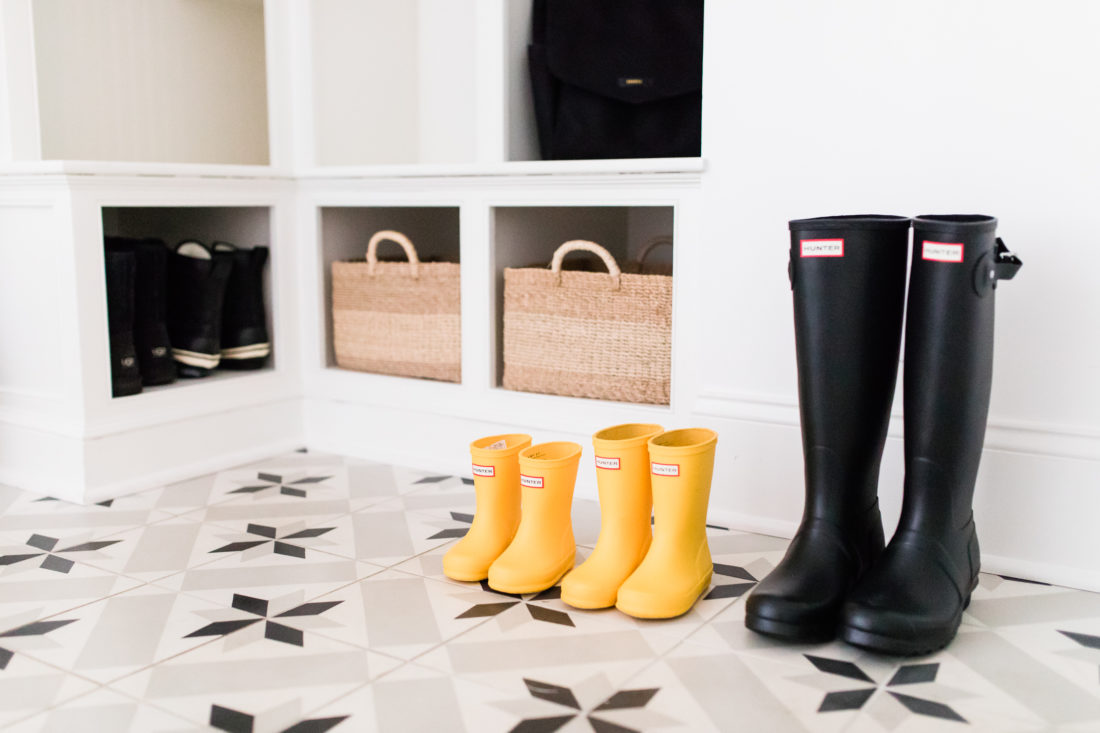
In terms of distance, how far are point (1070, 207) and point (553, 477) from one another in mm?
808

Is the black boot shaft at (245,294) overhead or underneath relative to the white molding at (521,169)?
underneath

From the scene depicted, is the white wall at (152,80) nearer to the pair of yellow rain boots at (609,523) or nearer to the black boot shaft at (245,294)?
the black boot shaft at (245,294)

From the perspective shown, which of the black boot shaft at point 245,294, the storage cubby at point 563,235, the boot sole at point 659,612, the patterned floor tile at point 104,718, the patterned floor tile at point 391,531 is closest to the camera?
the patterned floor tile at point 104,718

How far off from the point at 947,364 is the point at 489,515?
66cm

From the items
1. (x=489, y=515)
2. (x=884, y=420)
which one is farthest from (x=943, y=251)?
(x=489, y=515)

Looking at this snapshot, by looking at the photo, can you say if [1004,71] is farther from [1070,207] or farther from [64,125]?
[64,125]

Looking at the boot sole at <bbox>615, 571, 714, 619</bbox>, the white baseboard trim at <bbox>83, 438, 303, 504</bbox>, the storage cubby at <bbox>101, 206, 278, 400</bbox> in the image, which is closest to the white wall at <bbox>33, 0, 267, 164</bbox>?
the storage cubby at <bbox>101, 206, 278, 400</bbox>

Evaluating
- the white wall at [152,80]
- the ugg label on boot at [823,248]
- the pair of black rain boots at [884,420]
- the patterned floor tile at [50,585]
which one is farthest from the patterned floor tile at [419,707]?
the white wall at [152,80]

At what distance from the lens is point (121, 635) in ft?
4.04

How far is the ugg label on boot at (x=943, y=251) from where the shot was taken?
1.21m

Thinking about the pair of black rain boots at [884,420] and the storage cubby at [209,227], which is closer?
the pair of black rain boots at [884,420]

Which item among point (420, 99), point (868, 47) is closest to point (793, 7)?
point (868, 47)

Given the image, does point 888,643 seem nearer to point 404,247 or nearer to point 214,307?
point 404,247

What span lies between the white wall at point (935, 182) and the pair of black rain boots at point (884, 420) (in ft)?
0.56
